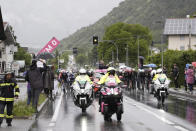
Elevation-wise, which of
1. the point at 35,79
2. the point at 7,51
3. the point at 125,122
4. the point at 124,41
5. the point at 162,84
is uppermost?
the point at 124,41

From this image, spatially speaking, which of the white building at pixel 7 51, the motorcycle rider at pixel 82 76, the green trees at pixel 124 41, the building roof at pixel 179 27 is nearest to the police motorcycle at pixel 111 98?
the motorcycle rider at pixel 82 76

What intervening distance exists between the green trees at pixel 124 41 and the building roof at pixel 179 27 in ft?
18.9

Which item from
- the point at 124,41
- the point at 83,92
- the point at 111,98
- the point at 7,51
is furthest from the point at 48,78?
the point at 124,41

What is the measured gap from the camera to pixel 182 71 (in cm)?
3425

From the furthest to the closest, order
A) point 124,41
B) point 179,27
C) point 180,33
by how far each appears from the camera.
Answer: point 124,41
point 179,27
point 180,33

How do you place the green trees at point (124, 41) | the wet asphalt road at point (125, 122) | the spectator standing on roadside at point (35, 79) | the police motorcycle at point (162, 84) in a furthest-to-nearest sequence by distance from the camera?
1. the green trees at point (124, 41)
2. the police motorcycle at point (162, 84)
3. the spectator standing on roadside at point (35, 79)
4. the wet asphalt road at point (125, 122)

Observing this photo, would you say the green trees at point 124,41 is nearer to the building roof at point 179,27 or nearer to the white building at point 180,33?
the white building at point 180,33

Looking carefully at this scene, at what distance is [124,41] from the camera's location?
9725 cm

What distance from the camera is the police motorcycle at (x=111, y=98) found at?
13320 mm

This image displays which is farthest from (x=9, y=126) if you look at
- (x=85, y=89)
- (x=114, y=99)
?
(x=85, y=89)

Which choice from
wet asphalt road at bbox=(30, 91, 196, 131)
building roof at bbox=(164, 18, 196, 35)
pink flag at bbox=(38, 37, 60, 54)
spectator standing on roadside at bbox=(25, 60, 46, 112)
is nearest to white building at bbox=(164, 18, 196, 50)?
building roof at bbox=(164, 18, 196, 35)

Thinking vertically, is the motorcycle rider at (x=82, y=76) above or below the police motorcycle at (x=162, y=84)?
above

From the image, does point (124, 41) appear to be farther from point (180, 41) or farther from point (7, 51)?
point (7, 51)

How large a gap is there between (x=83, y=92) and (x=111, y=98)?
2.95 metres
